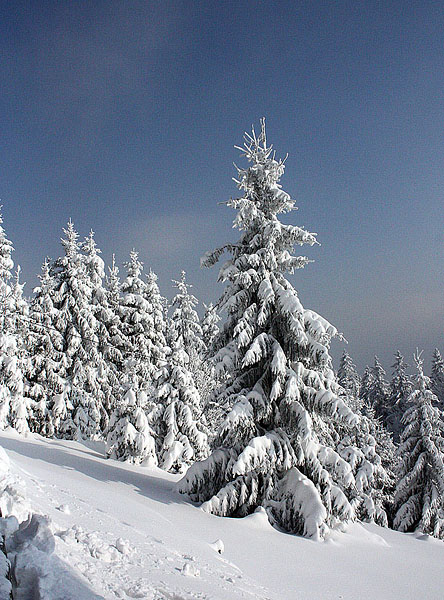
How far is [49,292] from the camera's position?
25078 mm

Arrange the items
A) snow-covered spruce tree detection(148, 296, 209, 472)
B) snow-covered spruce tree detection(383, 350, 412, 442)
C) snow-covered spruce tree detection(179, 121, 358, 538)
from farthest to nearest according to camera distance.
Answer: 1. snow-covered spruce tree detection(383, 350, 412, 442)
2. snow-covered spruce tree detection(148, 296, 209, 472)
3. snow-covered spruce tree detection(179, 121, 358, 538)

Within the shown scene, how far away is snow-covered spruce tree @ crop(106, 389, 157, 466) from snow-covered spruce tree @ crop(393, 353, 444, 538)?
13608mm

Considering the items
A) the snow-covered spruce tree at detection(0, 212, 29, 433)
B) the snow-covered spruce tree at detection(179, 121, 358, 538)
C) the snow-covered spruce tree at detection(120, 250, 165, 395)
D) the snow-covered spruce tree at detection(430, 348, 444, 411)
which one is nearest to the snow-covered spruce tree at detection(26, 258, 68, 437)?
the snow-covered spruce tree at detection(0, 212, 29, 433)

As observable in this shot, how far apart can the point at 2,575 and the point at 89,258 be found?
26.8 meters

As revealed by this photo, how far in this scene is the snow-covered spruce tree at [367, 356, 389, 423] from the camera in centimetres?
4928

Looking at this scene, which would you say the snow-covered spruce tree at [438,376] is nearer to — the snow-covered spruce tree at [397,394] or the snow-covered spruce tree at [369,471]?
the snow-covered spruce tree at [397,394]

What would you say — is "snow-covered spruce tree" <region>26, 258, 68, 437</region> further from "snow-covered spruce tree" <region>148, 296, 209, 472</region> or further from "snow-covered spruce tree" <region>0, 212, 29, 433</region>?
"snow-covered spruce tree" <region>148, 296, 209, 472</region>

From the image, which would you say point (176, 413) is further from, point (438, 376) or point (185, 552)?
point (438, 376)

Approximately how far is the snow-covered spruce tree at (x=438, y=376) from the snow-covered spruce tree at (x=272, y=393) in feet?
166

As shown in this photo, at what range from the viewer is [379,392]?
50.4 metres

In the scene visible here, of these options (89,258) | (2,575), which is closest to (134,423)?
(89,258)

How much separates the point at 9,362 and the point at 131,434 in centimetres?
759

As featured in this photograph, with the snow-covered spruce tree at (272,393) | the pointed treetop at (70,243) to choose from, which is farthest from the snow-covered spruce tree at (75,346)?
the snow-covered spruce tree at (272,393)

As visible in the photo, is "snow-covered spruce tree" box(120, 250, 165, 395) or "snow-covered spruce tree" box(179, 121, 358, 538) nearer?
"snow-covered spruce tree" box(179, 121, 358, 538)
